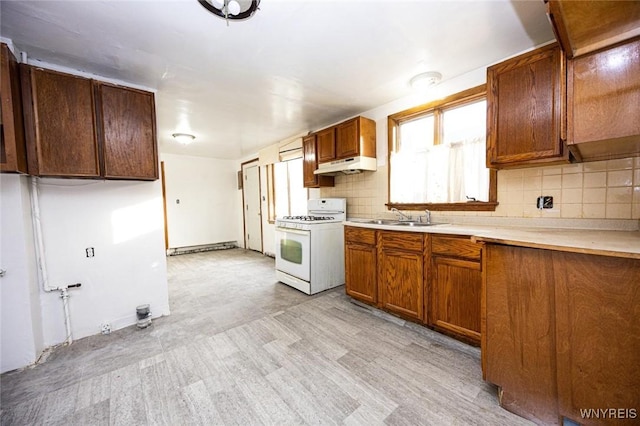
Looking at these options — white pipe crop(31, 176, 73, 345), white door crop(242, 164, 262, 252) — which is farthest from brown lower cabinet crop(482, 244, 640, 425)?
white door crop(242, 164, 262, 252)

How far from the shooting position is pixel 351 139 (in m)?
3.09

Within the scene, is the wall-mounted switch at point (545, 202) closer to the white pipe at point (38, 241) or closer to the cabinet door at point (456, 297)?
the cabinet door at point (456, 297)

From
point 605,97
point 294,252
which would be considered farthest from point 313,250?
point 605,97

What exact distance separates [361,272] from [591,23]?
2.34 meters

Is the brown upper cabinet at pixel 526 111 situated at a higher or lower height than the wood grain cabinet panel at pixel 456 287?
higher

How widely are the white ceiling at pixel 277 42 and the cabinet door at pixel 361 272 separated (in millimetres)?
1752

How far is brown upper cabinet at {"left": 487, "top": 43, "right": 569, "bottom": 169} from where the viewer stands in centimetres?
164

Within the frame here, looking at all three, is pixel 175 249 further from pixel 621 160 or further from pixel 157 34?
pixel 621 160

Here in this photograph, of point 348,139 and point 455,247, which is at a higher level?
point 348,139

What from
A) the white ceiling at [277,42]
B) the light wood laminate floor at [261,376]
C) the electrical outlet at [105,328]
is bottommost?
the light wood laminate floor at [261,376]

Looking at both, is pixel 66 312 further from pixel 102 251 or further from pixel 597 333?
pixel 597 333

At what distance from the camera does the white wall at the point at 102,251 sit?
6.96 feet

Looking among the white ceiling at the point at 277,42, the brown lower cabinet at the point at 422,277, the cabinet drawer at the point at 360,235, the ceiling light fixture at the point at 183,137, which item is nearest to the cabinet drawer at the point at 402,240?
the brown lower cabinet at the point at 422,277

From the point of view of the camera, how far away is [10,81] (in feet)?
5.42
